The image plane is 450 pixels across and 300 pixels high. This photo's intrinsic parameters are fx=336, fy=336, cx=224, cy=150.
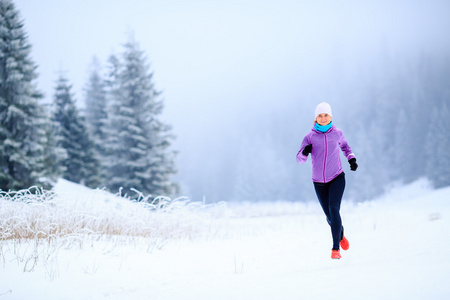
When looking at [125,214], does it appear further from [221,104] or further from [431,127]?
[221,104]

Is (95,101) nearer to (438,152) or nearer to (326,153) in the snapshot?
(326,153)

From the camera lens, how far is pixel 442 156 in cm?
4500

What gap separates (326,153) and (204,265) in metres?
2.29

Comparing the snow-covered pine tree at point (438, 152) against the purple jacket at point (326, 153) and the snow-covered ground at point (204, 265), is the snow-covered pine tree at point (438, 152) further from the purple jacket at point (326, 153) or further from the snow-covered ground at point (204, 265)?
the purple jacket at point (326, 153)

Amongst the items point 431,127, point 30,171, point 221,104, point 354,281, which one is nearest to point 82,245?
point 354,281

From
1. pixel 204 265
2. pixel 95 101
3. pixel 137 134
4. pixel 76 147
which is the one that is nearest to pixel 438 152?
pixel 137 134

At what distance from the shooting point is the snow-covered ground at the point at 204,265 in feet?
9.82

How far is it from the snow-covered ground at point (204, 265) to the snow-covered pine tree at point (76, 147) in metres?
15.8

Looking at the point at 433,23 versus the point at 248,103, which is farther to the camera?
the point at 248,103

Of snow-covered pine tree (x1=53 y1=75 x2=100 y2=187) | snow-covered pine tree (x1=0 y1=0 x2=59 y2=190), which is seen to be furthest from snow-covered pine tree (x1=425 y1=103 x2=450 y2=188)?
snow-covered pine tree (x1=0 y1=0 x2=59 y2=190)

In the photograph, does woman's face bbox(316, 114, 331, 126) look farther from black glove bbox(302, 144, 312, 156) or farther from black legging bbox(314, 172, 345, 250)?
black legging bbox(314, 172, 345, 250)

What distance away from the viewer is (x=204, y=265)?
466 cm

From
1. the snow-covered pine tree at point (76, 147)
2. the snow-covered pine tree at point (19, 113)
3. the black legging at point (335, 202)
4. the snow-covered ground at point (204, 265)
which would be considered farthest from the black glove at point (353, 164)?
the snow-covered pine tree at point (76, 147)

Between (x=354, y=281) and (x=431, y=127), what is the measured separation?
57.0 meters
